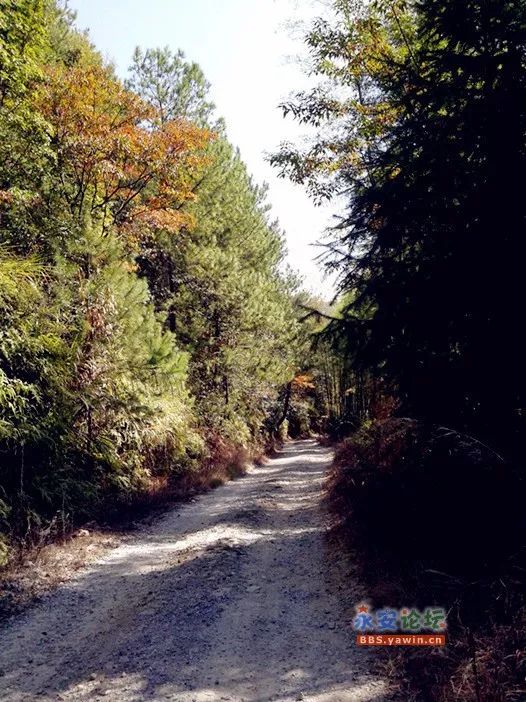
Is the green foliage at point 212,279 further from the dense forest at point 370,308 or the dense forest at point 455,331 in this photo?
the dense forest at point 455,331

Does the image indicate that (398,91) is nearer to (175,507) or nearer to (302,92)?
(302,92)

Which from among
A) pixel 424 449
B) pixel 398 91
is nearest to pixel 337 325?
pixel 424 449

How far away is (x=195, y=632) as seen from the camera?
4609mm

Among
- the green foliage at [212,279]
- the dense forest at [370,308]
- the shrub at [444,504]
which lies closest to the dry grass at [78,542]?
the dense forest at [370,308]

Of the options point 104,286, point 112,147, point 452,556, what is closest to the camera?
point 452,556

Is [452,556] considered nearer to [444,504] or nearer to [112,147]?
[444,504]

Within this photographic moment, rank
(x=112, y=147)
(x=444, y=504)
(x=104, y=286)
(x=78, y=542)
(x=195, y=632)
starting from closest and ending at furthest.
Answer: (x=195, y=632), (x=444, y=504), (x=78, y=542), (x=104, y=286), (x=112, y=147)

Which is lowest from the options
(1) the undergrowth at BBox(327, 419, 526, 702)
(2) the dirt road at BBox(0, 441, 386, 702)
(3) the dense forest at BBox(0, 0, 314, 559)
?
(2) the dirt road at BBox(0, 441, 386, 702)

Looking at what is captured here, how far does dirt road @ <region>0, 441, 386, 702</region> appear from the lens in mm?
3736

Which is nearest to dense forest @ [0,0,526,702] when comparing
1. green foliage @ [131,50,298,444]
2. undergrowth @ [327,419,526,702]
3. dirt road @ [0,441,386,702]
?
undergrowth @ [327,419,526,702]

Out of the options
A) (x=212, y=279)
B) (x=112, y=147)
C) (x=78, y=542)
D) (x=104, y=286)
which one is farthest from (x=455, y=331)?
(x=212, y=279)

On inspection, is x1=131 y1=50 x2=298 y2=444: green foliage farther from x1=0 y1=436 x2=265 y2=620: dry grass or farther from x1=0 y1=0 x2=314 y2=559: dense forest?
x1=0 y1=436 x2=265 y2=620: dry grass

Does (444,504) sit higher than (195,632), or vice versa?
(444,504)

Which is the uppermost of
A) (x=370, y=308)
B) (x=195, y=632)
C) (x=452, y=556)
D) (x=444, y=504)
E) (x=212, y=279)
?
(x=212, y=279)
